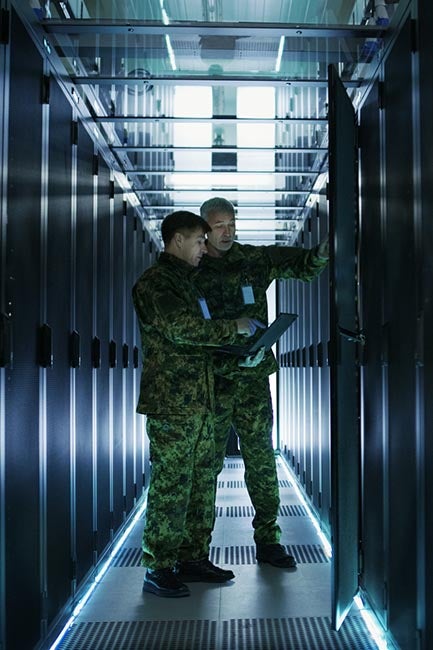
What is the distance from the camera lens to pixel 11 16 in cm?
234

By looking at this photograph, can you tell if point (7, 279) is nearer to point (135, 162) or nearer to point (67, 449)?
point (67, 449)

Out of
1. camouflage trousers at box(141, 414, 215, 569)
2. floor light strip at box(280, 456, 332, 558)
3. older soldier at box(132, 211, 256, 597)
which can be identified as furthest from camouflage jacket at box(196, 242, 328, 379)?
floor light strip at box(280, 456, 332, 558)

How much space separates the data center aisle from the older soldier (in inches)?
7.0

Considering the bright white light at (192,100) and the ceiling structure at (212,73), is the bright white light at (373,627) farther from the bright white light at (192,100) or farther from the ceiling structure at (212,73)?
the bright white light at (192,100)

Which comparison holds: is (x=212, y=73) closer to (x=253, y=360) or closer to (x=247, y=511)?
(x=253, y=360)

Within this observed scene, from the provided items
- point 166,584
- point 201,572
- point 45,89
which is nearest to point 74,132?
point 45,89

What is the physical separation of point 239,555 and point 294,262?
1.73 m

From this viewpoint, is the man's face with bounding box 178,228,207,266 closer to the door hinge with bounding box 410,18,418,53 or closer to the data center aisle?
the door hinge with bounding box 410,18,418,53

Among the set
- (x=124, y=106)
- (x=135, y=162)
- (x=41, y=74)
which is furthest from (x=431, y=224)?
(x=135, y=162)

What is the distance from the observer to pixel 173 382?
341 cm

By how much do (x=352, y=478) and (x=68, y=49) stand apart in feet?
7.06

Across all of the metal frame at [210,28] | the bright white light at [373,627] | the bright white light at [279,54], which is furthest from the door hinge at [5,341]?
the bright white light at [279,54]

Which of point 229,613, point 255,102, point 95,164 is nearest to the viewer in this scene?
point 229,613

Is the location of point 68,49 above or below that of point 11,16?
above
